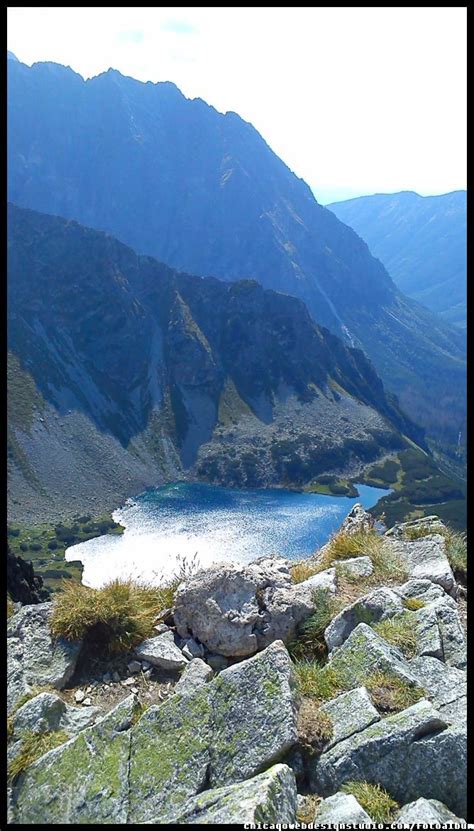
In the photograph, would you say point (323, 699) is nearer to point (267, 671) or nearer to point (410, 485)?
point (267, 671)

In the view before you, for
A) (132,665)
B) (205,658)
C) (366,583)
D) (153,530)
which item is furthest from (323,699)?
(153,530)

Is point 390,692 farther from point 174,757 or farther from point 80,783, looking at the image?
point 80,783

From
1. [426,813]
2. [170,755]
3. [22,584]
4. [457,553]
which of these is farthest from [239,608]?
[22,584]

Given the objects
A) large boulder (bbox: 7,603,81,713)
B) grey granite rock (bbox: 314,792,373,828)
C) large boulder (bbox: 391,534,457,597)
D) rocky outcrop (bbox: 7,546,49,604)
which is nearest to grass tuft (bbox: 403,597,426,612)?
large boulder (bbox: 391,534,457,597)

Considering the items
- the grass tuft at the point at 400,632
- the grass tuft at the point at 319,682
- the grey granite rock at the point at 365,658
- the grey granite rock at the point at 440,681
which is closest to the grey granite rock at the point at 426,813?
the grey granite rock at the point at 440,681

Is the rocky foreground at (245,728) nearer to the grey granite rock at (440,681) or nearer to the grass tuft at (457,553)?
the grey granite rock at (440,681)
